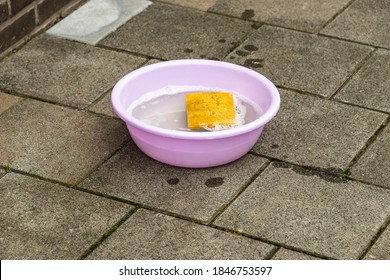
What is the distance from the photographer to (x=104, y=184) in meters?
3.81

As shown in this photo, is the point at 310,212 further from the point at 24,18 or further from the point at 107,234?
the point at 24,18

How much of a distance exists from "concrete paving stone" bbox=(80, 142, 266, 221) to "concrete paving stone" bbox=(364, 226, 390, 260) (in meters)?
0.60

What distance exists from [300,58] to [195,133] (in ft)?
4.07

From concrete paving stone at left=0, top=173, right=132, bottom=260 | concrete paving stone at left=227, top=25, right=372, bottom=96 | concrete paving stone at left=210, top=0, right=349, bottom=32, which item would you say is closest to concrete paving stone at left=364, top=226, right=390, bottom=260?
concrete paving stone at left=0, top=173, right=132, bottom=260

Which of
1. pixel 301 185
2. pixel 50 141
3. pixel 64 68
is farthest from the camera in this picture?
pixel 64 68

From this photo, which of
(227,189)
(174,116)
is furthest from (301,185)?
(174,116)

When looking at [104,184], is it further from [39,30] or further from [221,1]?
[221,1]

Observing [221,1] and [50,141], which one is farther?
[221,1]

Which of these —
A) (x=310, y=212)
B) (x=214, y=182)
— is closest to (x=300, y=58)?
(x=214, y=182)

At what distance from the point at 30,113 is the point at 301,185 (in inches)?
50.7

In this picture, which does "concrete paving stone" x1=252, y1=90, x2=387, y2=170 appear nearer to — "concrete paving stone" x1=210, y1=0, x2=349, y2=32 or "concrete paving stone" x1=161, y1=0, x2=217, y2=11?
"concrete paving stone" x1=210, y1=0, x2=349, y2=32

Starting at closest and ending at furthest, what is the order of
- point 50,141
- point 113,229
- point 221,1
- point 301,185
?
point 113,229 → point 301,185 → point 50,141 → point 221,1

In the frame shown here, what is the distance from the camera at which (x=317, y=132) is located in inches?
163

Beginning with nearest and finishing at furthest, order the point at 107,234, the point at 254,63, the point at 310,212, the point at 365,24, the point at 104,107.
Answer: the point at 107,234, the point at 310,212, the point at 104,107, the point at 254,63, the point at 365,24
